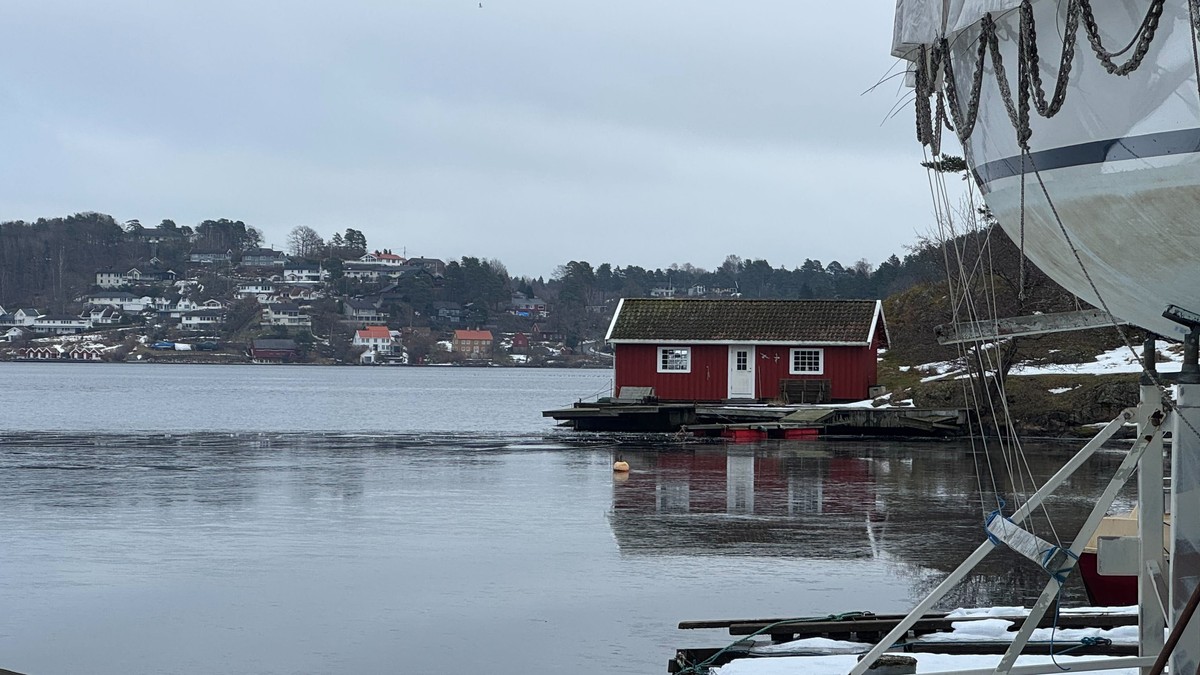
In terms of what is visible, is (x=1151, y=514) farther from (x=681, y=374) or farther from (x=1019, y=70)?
(x=681, y=374)

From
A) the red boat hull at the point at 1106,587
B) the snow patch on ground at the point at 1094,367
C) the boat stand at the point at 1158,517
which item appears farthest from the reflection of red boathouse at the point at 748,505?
the snow patch on ground at the point at 1094,367

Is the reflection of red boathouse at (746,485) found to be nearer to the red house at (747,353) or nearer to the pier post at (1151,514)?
the red house at (747,353)

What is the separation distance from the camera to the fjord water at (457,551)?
12.2 meters

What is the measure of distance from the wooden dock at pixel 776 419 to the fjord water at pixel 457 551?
3.97 m

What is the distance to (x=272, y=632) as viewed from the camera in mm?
12562

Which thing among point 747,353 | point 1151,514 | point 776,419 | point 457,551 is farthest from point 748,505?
point 747,353

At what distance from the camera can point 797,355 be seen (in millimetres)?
43719

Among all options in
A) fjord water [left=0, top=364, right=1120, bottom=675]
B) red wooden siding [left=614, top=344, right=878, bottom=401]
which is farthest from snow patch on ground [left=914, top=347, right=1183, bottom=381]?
fjord water [left=0, top=364, right=1120, bottom=675]

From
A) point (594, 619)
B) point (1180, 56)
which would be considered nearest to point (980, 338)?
point (1180, 56)

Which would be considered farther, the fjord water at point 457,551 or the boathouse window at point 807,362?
the boathouse window at point 807,362

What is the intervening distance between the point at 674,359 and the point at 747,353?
2326 mm

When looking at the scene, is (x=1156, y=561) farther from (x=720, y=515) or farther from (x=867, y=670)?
(x=720, y=515)

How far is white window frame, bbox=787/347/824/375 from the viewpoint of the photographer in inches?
→ 1713

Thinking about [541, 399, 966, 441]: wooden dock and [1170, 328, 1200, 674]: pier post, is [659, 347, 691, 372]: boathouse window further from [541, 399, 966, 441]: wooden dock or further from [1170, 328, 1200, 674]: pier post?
[1170, 328, 1200, 674]: pier post
